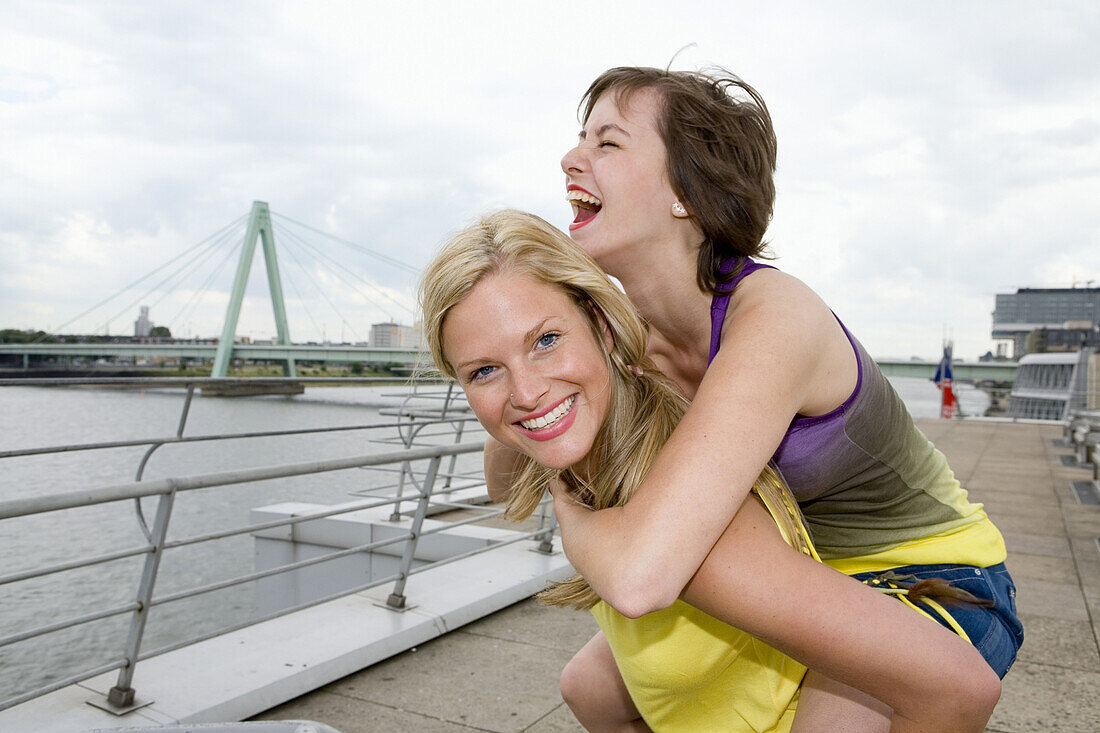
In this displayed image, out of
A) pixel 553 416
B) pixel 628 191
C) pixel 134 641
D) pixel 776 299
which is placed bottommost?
pixel 134 641

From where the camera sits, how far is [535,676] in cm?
354

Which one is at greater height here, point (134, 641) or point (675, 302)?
point (675, 302)

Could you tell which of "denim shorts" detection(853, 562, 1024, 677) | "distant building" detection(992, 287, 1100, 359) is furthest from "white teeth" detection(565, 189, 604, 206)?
"distant building" detection(992, 287, 1100, 359)

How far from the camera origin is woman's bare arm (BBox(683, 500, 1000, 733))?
3.77 ft

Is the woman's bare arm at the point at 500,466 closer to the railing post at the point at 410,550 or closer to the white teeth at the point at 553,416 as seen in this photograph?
the white teeth at the point at 553,416

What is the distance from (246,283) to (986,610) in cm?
3118

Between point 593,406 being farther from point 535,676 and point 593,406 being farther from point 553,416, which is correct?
point 535,676

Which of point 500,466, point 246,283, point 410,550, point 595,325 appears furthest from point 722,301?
point 246,283

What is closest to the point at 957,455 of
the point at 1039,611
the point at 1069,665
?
the point at 1039,611

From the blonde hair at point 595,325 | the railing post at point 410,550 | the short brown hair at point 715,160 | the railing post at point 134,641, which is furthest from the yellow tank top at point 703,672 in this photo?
the railing post at point 410,550

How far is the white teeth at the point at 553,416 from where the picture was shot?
1457mm

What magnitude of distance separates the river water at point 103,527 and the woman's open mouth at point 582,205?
12.6 feet

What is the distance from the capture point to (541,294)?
145 cm

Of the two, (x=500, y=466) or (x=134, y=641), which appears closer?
(x=500, y=466)
